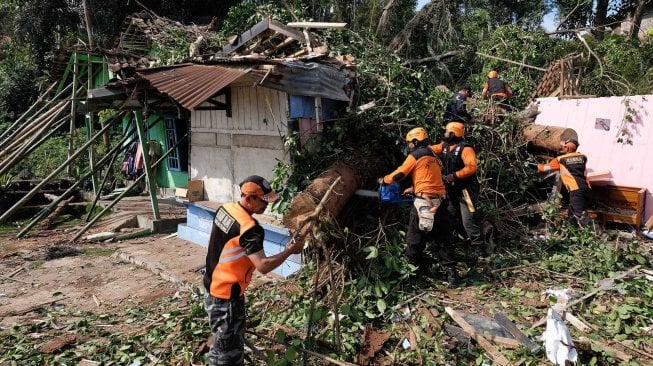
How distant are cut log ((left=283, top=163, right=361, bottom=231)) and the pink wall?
4778 millimetres

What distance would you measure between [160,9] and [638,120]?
708 inches

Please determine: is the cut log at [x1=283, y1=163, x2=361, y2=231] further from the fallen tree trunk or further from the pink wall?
the fallen tree trunk

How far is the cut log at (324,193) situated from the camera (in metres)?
5.33

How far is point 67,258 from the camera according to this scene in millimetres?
8297

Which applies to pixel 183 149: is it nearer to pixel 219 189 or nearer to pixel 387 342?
pixel 219 189

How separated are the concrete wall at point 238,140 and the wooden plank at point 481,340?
332cm

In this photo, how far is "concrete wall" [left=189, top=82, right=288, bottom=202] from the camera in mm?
7086

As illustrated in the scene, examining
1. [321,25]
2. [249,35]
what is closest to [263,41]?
[249,35]

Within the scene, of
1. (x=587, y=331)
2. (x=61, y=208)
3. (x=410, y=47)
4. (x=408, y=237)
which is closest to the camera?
(x=587, y=331)

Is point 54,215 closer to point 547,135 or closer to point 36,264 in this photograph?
→ point 36,264

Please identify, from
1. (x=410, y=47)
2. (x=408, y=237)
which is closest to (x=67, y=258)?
Result: (x=408, y=237)

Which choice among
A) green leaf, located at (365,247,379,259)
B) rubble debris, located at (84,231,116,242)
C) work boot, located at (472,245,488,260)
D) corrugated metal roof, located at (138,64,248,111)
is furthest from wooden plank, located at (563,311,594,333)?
rubble debris, located at (84,231,116,242)

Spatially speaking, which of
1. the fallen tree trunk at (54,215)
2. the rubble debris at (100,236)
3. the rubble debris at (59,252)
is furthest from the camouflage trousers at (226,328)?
the fallen tree trunk at (54,215)

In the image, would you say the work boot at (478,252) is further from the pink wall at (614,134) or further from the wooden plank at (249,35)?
the wooden plank at (249,35)
